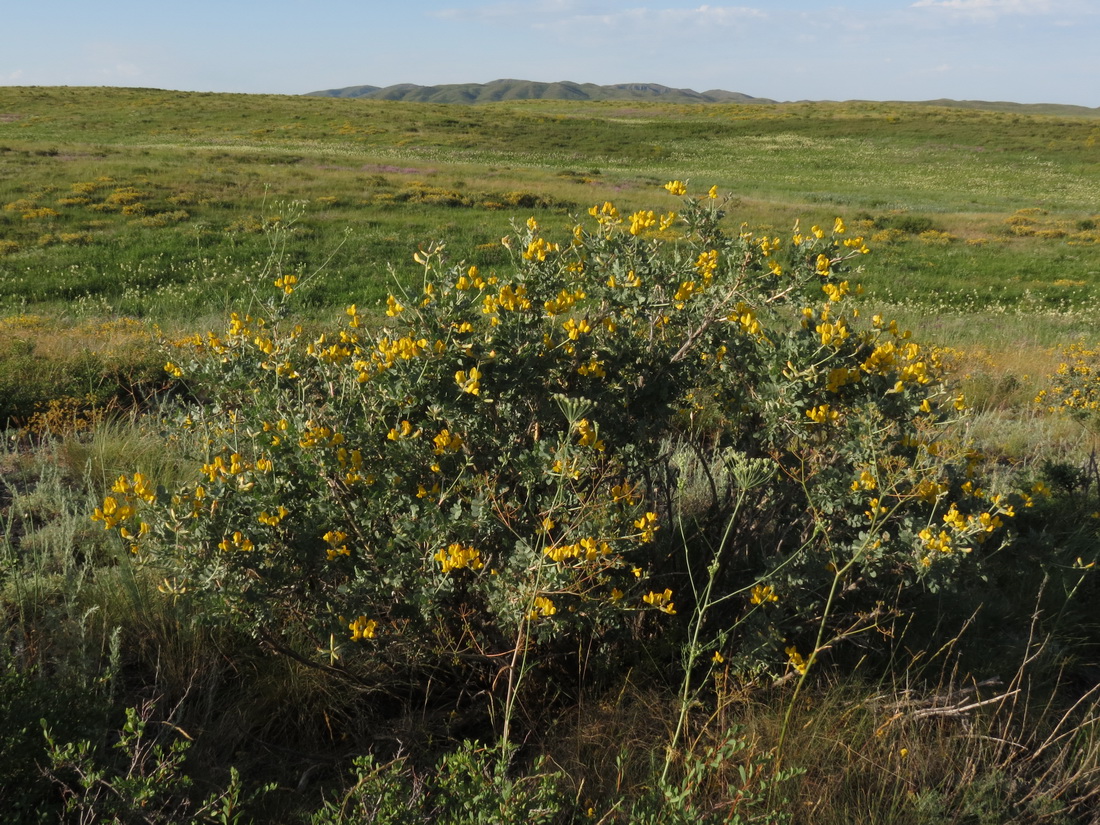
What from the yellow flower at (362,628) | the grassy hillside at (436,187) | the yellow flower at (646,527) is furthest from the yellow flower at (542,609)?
the grassy hillside at (436,187)

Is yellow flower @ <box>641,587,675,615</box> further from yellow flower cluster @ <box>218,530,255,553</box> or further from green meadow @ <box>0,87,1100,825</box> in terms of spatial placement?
yellow flower cluster @ <box>218,530,255,553</box>

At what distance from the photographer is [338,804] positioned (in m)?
2.09

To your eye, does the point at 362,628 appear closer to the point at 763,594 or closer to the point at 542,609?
the point at 542,609

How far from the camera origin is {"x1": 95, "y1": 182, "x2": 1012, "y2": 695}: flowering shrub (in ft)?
7.13

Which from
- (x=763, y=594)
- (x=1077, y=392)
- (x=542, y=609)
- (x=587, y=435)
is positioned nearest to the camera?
(x=542, y=609)

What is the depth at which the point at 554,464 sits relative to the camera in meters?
2.14

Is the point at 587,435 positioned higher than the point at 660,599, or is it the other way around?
the point at 587,435

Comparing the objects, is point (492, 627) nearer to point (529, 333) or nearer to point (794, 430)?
point (529, 333)

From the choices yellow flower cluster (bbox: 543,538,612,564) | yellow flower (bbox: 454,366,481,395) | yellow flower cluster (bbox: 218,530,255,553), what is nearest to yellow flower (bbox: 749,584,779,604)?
yellow flower cluster (bbox: 543,538,612,564)

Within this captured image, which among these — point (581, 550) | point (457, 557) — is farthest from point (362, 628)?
point (581, 550)

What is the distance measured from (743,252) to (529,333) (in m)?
0.85

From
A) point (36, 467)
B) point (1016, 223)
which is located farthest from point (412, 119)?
point (36, 467)

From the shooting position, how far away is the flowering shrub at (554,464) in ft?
7.13

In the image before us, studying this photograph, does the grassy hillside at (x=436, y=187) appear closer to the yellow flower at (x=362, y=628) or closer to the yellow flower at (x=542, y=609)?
the yellow flower at (x=362, y=628)
